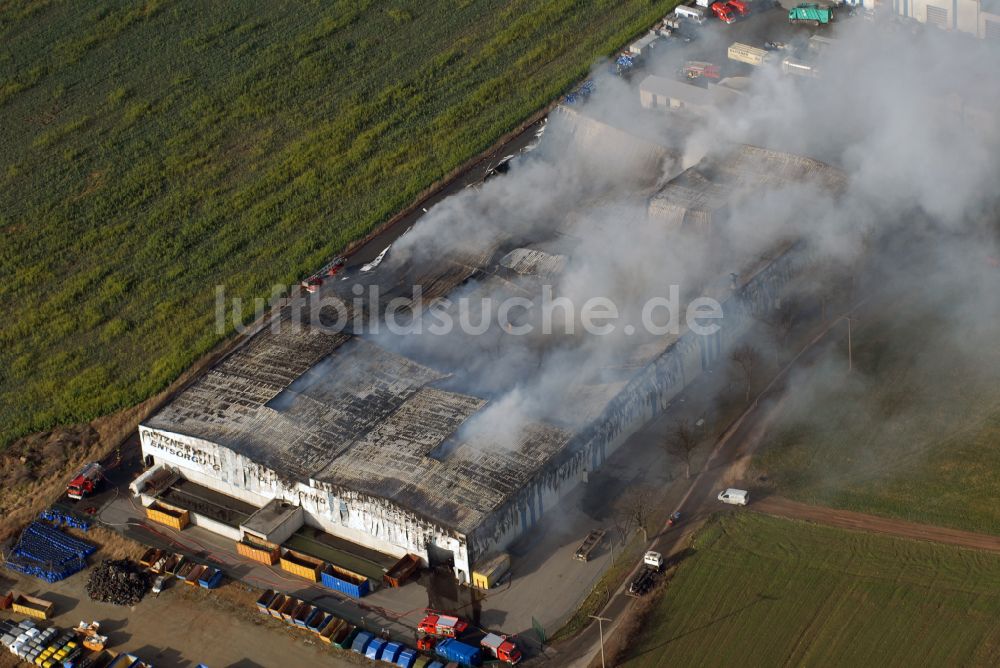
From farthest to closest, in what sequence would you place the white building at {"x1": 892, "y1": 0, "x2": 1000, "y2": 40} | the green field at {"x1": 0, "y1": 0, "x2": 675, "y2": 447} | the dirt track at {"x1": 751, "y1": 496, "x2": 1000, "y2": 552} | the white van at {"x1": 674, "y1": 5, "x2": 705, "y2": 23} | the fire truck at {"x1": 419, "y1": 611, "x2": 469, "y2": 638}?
the white van at {"x1": 674, "y1": 5, "x2": 705, "y2": 23}, the white building at {"x1": 892, "y1": 0, "x2": 1000, "y2": 40}, the green field at {"x1": 0, "y1": 0, "x2": 675, "y2": 447}, the dirt track at {"x1": 751, "y1": 496, "x2": 1000, "y2": 552}, the fire truck at {"x1": 419, "y1": 611, "x2": 469, "y2": 638}

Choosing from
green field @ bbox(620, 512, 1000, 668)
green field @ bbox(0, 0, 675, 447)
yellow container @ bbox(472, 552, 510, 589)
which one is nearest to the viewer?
green field @ bbox(620, 512, 1000, 668)

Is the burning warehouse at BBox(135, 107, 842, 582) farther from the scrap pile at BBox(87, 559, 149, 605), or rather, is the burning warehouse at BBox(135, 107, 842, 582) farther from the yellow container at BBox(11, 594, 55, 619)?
the yellow container at BBox(11, 594, 55, 619)

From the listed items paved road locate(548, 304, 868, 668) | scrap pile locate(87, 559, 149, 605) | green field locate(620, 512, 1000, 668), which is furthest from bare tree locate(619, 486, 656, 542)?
scrap pile locate(87, 559, 149, 605)

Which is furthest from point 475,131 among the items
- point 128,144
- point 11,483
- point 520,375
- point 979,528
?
point 979,528

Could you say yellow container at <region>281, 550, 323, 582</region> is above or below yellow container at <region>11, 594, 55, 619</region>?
above

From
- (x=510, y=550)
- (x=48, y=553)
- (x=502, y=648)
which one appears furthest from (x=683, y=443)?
(x=48, y=553)

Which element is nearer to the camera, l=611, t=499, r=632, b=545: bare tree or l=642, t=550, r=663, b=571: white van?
l=642, t=550, r=663, b=571: white van

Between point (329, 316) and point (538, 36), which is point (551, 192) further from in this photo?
point (538, 36)
